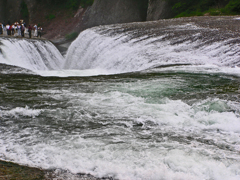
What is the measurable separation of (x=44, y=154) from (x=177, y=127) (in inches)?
81.1

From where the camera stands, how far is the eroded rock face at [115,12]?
2667cm

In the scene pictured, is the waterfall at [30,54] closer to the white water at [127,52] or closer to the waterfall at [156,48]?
the white water at [127,52]

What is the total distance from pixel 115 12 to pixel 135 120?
2392 centimetres

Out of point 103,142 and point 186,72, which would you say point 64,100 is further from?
point 186,72

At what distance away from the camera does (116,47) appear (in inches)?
472

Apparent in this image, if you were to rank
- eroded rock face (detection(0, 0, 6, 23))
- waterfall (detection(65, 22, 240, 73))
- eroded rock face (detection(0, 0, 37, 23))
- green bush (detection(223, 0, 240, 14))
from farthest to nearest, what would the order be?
eroded rock face (detection(0, 0, 37, 23)), eroded rock face (detection(0, 0, 6, 23)), green bush (detection(223, 0, 240, 14)), waterfall (detection(65, 22, 240, 73))

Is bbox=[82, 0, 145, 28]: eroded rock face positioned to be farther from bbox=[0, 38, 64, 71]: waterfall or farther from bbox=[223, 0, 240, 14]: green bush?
bbox=[0, 38, 64, 71]: waterfall

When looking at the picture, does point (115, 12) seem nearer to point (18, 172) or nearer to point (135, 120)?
point (135, 120)

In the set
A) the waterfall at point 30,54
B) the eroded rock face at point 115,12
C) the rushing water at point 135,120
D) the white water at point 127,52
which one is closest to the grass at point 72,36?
the eroded rock face at point 115,12

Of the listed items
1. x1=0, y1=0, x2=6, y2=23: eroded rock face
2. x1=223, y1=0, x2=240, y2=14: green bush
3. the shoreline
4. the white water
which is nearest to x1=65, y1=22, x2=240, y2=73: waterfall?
the white water

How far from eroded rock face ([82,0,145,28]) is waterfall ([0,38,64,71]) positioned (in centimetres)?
1105

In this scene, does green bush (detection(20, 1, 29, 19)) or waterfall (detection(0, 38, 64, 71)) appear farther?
green bush (detection(20, 1, 29, 19))

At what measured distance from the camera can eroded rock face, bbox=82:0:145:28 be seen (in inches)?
1050

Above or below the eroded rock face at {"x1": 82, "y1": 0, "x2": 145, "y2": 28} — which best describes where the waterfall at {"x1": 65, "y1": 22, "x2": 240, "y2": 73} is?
below
